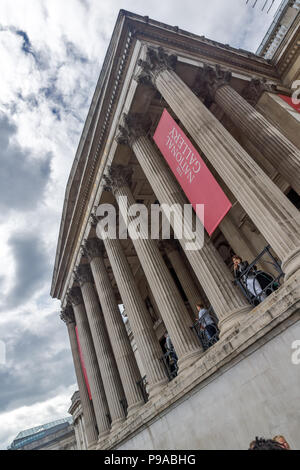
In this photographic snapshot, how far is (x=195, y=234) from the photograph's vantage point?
29.8 ft

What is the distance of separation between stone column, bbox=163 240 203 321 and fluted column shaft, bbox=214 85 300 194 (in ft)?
27.3

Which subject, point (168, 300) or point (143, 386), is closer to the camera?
point (168, 300)

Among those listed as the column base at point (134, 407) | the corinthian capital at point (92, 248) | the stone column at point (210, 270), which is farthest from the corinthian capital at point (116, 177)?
the column base at point (134, 407)

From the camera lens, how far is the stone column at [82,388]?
687 inches

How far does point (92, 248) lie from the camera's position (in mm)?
17906

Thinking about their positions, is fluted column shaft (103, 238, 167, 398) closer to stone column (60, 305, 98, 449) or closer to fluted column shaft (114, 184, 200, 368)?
fluted column shaft (114, 184, 200, 368)

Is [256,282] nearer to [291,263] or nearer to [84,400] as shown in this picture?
[291,263]

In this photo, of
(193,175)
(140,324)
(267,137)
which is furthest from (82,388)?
(267,137)

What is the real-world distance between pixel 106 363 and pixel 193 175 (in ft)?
38.2

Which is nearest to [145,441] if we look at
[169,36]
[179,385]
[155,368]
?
[155,368]

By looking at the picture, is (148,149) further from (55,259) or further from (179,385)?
(55,259)

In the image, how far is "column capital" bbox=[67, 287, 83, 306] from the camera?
69.9 ft

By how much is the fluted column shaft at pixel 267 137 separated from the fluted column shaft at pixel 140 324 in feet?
25.6

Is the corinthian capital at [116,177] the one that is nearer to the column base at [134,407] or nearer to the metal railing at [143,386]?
the metal railing at [143,386]
